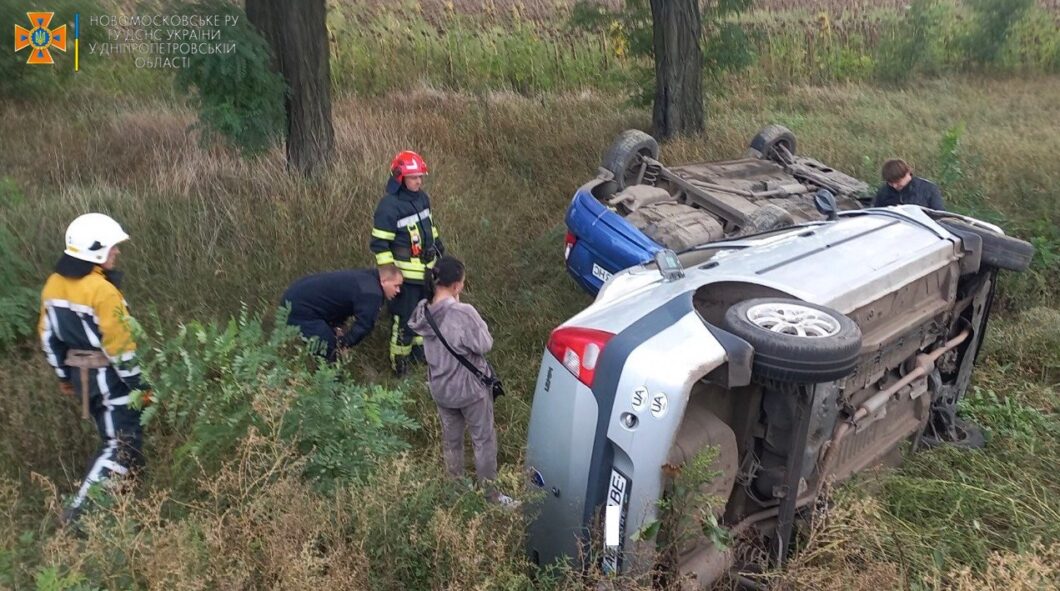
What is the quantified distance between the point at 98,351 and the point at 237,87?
337 cm

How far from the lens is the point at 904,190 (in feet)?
18.4

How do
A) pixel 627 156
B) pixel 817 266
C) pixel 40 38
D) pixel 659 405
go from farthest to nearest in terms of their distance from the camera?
pixel 40 38
pixel 627 156
pixel 817 266
pixel 659 405

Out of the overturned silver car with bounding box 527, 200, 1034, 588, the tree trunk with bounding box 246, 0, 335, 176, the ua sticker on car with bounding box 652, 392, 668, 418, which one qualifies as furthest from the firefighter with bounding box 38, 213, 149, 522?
the tree trunk with bounding box 246, 0, 335, 176

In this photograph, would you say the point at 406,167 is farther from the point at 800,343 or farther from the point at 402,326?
the point at 800,343

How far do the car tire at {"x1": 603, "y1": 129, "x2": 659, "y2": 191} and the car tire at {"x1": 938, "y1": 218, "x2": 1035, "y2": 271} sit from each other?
248 cm

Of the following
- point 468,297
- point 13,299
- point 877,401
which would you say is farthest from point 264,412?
point 468,297

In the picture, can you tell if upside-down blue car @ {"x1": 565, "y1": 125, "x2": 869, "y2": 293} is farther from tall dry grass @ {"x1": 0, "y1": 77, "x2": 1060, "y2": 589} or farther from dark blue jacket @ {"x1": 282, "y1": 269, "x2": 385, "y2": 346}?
dark blue jacket @ {"x1": 282, "y1": 269, "x2": 385, "y2": 346}

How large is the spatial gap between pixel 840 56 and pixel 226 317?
1324cm

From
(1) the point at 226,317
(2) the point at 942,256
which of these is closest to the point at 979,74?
(2) the point at 942,256

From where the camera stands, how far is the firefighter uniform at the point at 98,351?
11.0 ft

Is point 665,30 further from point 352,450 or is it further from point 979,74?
point 979,74

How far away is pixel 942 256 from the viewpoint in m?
3.62

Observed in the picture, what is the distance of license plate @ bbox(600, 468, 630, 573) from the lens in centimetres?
256

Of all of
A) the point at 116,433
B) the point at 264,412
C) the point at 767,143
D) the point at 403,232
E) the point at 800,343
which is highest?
the point at 767,143
